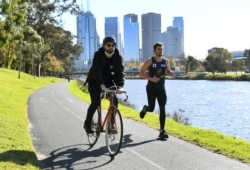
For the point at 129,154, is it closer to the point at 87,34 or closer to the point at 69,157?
the point at 69,157

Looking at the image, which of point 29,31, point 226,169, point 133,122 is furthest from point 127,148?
point 29,31

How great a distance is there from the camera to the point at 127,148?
9.18 m

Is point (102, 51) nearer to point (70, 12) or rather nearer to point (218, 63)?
point (70, 12)

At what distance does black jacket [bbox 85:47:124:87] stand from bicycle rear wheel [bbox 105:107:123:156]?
2.18 ft

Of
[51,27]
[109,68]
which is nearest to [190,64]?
[51,27]

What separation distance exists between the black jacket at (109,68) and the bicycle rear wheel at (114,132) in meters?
0.67

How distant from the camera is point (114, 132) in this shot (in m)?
8.35

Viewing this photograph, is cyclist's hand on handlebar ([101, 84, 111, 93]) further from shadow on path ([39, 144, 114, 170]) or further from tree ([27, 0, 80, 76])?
tree ([27, 0, 80, 76])

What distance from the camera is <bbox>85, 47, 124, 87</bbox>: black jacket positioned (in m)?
8.47

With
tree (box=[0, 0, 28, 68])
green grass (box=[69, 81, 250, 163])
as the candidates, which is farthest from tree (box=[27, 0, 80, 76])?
green grass (box=[69, 81, 250, 163])

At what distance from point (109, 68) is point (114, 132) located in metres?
1.28

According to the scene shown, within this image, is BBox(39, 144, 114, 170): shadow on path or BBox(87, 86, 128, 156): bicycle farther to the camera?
BBox(87, 86, 128, 156): bicycle

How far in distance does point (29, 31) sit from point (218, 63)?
83.3 meters

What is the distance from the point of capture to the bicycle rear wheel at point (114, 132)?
824 cm
